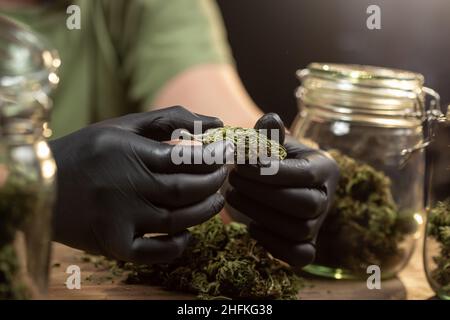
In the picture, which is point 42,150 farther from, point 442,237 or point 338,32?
point 338,32

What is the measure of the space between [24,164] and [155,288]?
0.28 m

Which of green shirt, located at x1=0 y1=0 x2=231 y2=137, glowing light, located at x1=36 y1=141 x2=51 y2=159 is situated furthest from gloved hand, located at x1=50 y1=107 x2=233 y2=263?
green shirt, located at x1=0 y1=0 x2=231 y2=137

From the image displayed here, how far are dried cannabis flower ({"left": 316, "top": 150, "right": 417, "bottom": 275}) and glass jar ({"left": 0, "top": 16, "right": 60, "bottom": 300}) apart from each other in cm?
40

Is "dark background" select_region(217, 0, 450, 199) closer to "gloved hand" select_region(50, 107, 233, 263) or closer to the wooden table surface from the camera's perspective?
the wooden table surface

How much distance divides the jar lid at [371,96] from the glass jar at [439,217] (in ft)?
0.17

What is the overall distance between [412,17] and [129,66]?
25.8 inches

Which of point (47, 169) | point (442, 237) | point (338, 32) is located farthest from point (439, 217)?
point (338, 32)

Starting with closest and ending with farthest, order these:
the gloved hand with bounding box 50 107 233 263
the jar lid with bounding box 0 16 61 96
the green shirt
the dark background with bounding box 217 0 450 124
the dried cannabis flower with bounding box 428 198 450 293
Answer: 1. the jar lid with bounding box 0 16 61 96
2. the gloved hand with bounding box 50 107 233 263
3. the dried cannabis flower with bounding box 428 198 450 293
4. the green shirt
5. the dark background with bounding box 217 0 450 124

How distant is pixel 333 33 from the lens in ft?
5.14

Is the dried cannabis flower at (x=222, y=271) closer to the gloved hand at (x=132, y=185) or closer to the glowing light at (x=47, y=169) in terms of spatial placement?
the gloved hand at (x=132, y=185)

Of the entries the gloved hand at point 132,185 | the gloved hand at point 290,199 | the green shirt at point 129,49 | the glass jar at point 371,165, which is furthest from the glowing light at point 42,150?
the green shirt at point 129,49

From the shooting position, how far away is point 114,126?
64 centimetres

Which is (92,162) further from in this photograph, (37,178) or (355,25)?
(355,25)

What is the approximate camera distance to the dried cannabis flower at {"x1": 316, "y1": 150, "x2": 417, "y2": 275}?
30.8 inches
